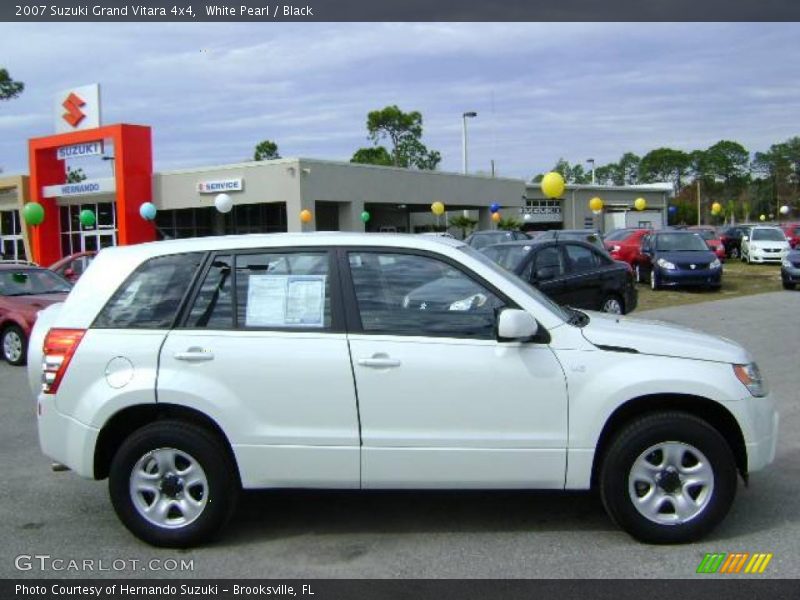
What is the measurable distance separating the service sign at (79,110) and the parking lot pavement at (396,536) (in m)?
31.8

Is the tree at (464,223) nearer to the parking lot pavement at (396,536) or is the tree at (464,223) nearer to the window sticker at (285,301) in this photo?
the parking lot pavement at (396,536)

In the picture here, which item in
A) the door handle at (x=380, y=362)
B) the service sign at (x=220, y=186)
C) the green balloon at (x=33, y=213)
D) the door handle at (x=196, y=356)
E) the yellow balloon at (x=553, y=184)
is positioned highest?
the service sign at (x=220, y=186)

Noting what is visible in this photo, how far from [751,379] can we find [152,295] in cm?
339

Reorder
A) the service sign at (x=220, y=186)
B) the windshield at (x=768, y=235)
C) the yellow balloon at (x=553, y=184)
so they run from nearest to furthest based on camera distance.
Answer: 1. the yellow balloon at (x=553, y=184)
2. the windshield at (x=768, y=235)
3. the service sign at (x=220, y=186)

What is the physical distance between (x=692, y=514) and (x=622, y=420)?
618mm

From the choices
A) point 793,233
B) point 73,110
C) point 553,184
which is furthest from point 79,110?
point 793,233

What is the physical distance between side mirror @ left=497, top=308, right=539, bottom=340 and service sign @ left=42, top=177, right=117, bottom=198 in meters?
33.2

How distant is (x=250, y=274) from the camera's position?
444 centimetres

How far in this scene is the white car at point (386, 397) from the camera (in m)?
4.12

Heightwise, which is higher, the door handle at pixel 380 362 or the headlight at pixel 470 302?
the headlight at pixel 470 302

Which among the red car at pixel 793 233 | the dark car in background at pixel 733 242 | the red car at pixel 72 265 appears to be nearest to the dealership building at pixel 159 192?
the red car at pixel 72 265

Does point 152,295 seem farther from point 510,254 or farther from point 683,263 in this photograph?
point 683,263

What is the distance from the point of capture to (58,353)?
4340 mm

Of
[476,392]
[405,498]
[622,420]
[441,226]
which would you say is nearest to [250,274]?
[476,392]
